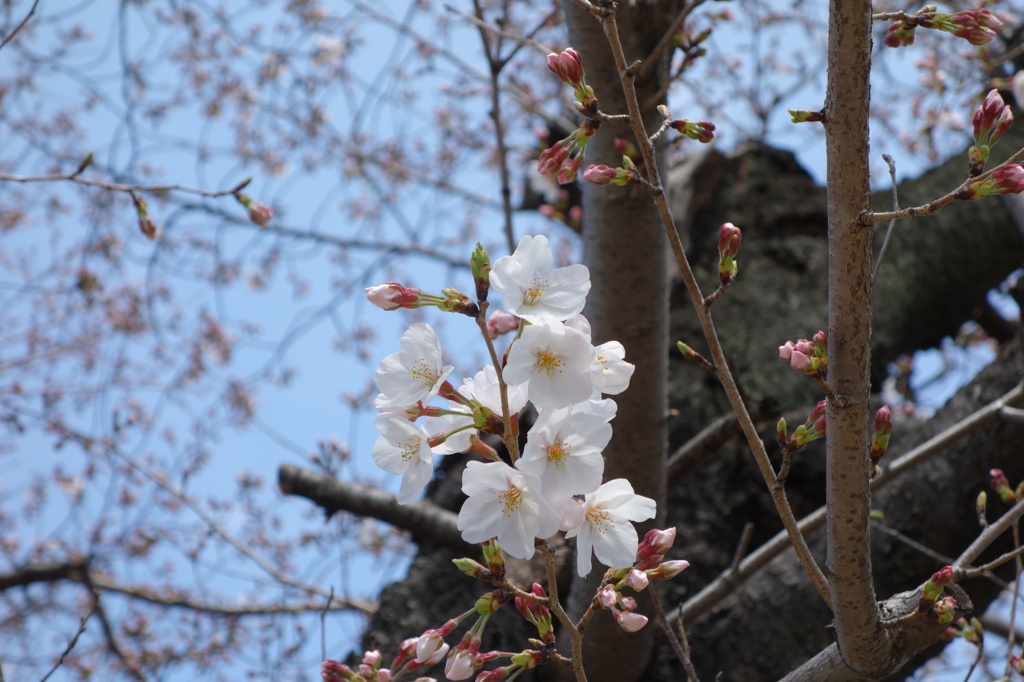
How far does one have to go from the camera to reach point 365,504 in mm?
2096

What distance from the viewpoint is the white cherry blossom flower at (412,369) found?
0.91 metres

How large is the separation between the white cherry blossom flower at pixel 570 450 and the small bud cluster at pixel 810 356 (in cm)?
29

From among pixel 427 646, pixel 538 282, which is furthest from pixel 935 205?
pixel 427 646

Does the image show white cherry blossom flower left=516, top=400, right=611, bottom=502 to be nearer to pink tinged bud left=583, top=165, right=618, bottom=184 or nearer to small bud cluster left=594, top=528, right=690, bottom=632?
small bud cluster left=594, top=528, right=690, bottom=632

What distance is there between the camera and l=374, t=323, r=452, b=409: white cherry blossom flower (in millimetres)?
906

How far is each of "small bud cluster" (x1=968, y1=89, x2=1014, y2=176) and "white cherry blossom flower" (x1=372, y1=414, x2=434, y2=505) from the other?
780 millimetres

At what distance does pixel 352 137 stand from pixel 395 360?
4828 millimetres

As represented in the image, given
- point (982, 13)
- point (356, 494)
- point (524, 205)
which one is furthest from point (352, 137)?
point (982, 13)

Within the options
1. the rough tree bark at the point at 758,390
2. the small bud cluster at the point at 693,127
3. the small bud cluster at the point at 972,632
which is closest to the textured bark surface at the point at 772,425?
the rough tree bark at the point at 758,390

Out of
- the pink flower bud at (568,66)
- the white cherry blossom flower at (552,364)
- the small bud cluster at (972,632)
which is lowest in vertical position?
the small bud cluster at (972,632)

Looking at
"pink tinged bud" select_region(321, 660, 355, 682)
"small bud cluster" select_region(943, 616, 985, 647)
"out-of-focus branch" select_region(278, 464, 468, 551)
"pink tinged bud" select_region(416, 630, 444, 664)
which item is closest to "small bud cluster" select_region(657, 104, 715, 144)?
"pink tinged bud" select_region(416, 630, 444, 664)

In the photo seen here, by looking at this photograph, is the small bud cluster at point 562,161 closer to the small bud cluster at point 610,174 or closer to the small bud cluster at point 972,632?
the small bud cluster at point 610,174

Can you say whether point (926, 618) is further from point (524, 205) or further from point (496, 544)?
point (524, 205)

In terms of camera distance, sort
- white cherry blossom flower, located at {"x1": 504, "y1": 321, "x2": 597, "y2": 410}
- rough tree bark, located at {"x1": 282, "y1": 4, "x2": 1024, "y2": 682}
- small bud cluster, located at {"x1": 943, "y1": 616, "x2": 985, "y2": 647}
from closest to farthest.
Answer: white cherry blossom flower, located at {"x1": 504, "y1": 321, "x2": 597, "y2": 410}
small bud cluster, located at {"x1": 943, "y1": 616, "x2": 985, "y2": 647}
rough tree bark, located at {"x1": 282, "y1": 4, "x2": 1024, "y2": 682}
